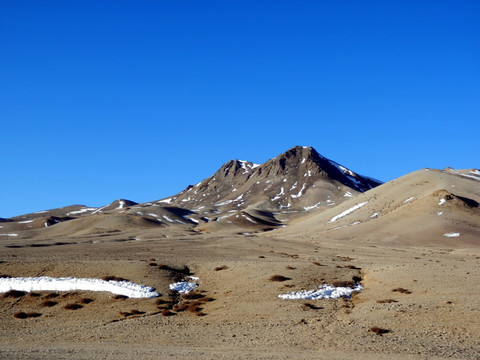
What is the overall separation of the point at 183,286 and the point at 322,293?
1063cm

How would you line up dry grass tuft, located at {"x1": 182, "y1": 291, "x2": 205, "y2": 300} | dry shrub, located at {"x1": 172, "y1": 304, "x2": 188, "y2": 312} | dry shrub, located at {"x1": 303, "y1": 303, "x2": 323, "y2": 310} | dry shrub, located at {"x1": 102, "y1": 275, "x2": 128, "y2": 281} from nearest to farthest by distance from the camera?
dry shrub, located at {"x1": 303, "y1": 303, "x2": 323, "y2": 310}, dry shrub, located at {"x1": 172, "y1": 304, "x2": 188, "y2": 312}, dry grass tuft, located at {"x1": 182, "y1": 291, "x2": 205, "y2": 300}, dry shrub, located at {"x1": 102, "y1": 275, "x2": 128, "y2": 281}

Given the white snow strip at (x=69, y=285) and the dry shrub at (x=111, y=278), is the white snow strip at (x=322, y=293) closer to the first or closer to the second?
the white snow strip at (x=69, y=285)

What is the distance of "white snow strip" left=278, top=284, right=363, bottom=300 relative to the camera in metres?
34.2

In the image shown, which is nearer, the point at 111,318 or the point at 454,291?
the point at 111,318

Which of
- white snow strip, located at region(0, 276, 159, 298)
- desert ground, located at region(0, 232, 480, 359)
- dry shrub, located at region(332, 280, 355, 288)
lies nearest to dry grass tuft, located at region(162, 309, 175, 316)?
desert ground, located at region(0, 232, 480, 359)

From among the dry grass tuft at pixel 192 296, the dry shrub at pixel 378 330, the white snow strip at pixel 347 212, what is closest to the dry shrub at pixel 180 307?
the dry grass tuft at pixel 192 296

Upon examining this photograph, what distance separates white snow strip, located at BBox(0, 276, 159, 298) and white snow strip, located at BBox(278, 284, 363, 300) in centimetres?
964

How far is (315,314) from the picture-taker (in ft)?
96.9

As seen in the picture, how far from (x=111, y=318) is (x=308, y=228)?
93.2 meters

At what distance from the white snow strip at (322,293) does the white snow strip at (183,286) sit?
736 cm

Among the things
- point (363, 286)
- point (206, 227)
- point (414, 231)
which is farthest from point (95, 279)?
point (206, 227)

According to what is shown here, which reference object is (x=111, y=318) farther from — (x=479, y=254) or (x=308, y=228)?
(x=308, y=228)

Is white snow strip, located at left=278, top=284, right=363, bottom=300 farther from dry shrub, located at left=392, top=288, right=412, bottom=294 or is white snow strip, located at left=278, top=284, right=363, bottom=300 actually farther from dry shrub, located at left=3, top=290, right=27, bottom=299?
dry shrub, located at left=3, top=290, right=27, bottom=299

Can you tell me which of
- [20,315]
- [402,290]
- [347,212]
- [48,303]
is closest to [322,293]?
[402,290]
